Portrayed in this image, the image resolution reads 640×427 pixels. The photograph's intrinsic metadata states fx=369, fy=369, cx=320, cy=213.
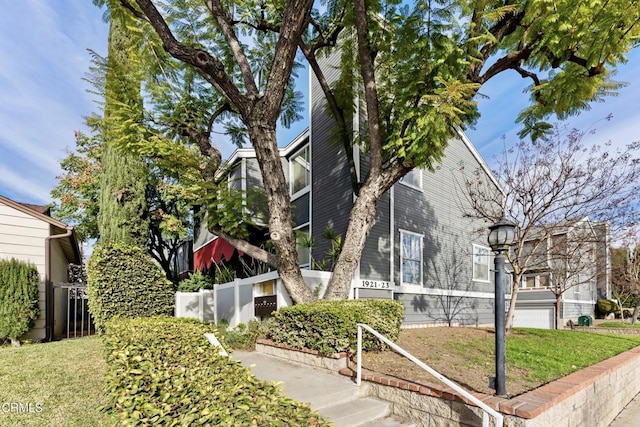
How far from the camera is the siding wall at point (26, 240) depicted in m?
9.80

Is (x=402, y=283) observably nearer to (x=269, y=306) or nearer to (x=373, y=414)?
(x=269, y=306)

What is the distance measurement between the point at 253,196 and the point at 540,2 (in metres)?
6.26

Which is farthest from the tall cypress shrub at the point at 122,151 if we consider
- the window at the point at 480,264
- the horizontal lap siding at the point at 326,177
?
the window at the point at 480,264

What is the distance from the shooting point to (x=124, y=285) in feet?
27.7

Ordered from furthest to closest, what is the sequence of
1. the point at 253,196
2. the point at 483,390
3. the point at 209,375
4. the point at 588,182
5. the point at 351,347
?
1. the point at 588,182
2. the point at 253,196
3. the point at 351,347
4. the point at 483,390
5. the point at 209,375

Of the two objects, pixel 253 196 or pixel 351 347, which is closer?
pixel 351 347

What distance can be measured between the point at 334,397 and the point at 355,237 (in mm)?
3241

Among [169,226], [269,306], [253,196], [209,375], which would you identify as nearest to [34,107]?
[169,226]

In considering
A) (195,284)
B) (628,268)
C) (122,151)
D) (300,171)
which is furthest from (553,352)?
(628,268)

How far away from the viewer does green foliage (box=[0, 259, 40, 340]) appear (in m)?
8.78

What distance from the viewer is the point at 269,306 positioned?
8352mm

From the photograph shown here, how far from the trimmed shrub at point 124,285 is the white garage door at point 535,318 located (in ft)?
54.1

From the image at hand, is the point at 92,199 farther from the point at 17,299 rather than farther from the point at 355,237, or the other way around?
the point at 355,237

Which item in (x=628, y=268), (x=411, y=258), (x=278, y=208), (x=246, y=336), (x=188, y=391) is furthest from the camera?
(x=628, y=268)
